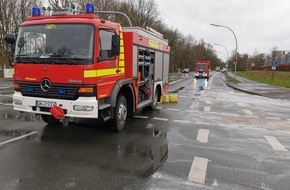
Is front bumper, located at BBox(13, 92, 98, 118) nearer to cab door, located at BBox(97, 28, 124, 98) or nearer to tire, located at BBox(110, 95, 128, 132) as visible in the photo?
cab door, located at BBox(97, 28, 124, 98)

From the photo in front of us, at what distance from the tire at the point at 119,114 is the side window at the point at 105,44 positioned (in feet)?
4.36

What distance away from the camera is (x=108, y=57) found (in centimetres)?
698

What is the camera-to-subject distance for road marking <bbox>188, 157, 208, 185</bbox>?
189 inches

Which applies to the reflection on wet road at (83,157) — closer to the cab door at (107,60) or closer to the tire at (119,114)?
the tire at (119,114)

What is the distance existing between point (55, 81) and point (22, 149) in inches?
63.4

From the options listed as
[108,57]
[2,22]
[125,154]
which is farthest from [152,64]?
[2,22]

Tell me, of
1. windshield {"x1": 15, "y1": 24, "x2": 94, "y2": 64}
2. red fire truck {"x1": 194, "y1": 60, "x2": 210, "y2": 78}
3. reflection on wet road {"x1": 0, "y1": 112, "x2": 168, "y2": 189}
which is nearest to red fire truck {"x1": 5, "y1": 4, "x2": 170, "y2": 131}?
windshield {"x1": 15, "y1": 24, "x2": 94, "y2": 64}

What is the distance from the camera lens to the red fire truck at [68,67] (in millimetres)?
6414

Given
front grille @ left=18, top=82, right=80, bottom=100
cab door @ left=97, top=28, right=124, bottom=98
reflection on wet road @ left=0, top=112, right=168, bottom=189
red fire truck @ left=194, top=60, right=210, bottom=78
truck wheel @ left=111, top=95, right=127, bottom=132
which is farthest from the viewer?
red fire truck @ left=194, top=60, right=210, bottom=78

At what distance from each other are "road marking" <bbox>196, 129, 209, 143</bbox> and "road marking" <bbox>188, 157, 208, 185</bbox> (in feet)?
4.92

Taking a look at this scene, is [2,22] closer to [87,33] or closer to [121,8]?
[121,8]

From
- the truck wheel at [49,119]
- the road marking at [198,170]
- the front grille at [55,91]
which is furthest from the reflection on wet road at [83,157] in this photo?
the front grille at [55,91]

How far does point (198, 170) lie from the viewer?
17.2 feet

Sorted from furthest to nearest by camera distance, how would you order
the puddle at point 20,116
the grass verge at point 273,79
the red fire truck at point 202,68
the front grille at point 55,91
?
the red fire truck at point 202,68 < the grass verge at point 273,79 < the puddle at point 20,116 < the front grille at point 55,91
